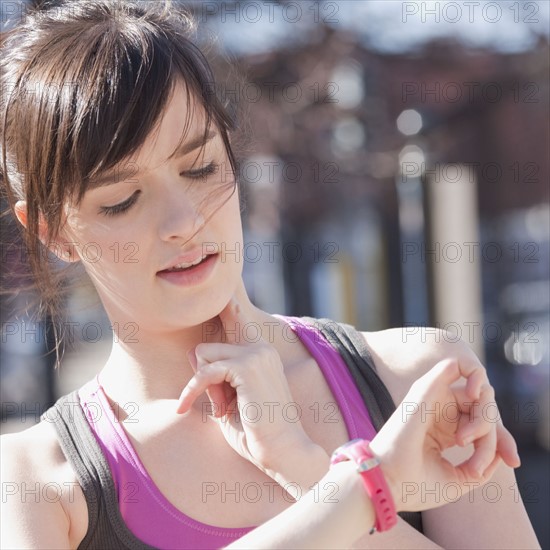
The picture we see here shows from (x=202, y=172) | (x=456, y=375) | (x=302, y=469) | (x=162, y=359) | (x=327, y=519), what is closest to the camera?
(x=327, y=519)

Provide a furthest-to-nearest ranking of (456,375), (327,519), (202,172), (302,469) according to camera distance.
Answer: (202,172) < (302,469) < (456,375) < (327,519)

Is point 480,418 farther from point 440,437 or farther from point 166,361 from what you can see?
point 166,361

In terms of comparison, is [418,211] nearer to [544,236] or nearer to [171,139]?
[544,236]

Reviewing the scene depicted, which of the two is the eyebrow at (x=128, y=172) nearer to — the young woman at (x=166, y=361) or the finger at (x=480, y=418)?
the young woman at (x=166, y=361)

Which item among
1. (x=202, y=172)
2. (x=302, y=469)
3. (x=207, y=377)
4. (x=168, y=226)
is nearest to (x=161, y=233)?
(x=168, y=226)

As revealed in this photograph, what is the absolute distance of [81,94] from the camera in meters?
1.46

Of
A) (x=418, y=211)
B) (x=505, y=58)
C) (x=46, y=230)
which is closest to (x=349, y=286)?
(x=418, y=211)

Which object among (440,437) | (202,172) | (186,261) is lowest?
(440,437)

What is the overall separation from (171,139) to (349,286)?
4.36m

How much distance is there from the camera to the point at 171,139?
1.50m

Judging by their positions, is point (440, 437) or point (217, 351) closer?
point (440, 437)

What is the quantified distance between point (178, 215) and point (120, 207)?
0.11 m

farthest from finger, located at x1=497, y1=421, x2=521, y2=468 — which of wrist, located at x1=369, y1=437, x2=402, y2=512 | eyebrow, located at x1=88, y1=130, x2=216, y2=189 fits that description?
eyebrow, located at x1=88, y1=130, x2=216, y2=189

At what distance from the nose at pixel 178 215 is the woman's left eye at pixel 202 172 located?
27 millimetres
